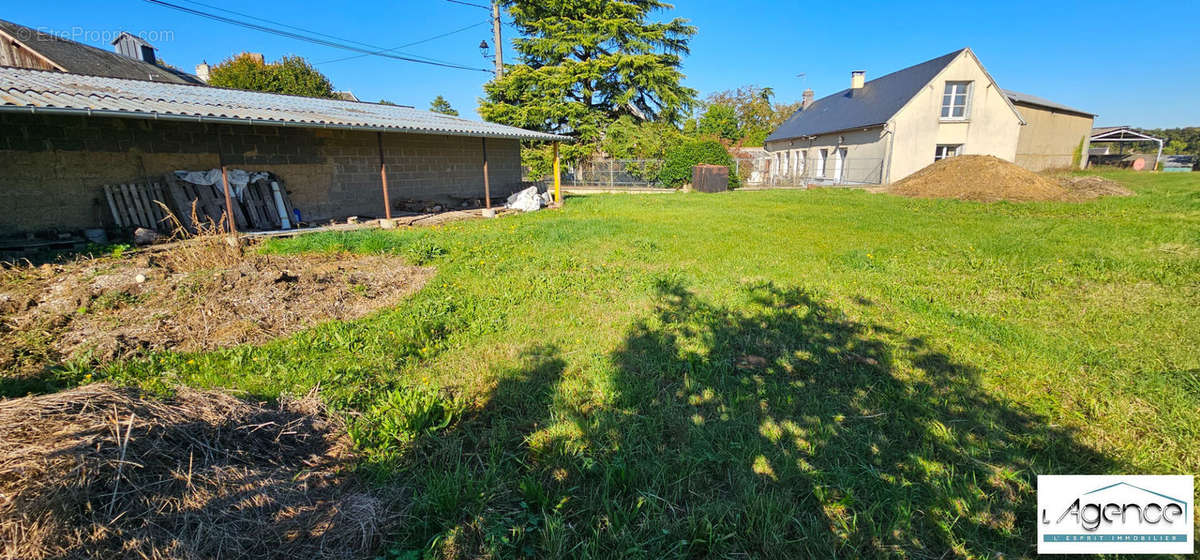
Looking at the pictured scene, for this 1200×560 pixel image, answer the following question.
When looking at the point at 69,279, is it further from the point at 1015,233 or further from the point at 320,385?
the point at 1015,233

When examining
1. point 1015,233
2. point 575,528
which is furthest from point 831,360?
point 1015,233

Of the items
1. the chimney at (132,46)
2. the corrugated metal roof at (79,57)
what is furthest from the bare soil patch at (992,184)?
the chimney at (132,46)

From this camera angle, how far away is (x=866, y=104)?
27047 mm

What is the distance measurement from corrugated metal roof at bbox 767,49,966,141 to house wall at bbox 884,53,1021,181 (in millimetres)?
606

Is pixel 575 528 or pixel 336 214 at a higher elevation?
pixel 336 214

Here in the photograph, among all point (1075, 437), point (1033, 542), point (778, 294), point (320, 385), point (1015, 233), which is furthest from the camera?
point (1015, 233)

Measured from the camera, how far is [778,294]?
5457 mm

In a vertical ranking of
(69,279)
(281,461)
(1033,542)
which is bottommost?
(1033,542)

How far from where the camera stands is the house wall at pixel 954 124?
76.9 ft

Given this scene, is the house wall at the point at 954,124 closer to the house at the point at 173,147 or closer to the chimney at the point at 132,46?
the house at the point at 173,147

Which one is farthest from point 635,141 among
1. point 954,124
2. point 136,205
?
point 136,205

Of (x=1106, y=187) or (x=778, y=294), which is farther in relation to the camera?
(x=1106, y=187)

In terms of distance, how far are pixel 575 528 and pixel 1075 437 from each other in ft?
9.58

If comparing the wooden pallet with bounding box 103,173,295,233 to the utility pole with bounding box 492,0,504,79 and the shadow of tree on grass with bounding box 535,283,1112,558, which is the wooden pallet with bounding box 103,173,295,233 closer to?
the shadow of tree on grass with bounding box 535,283,1112,558
